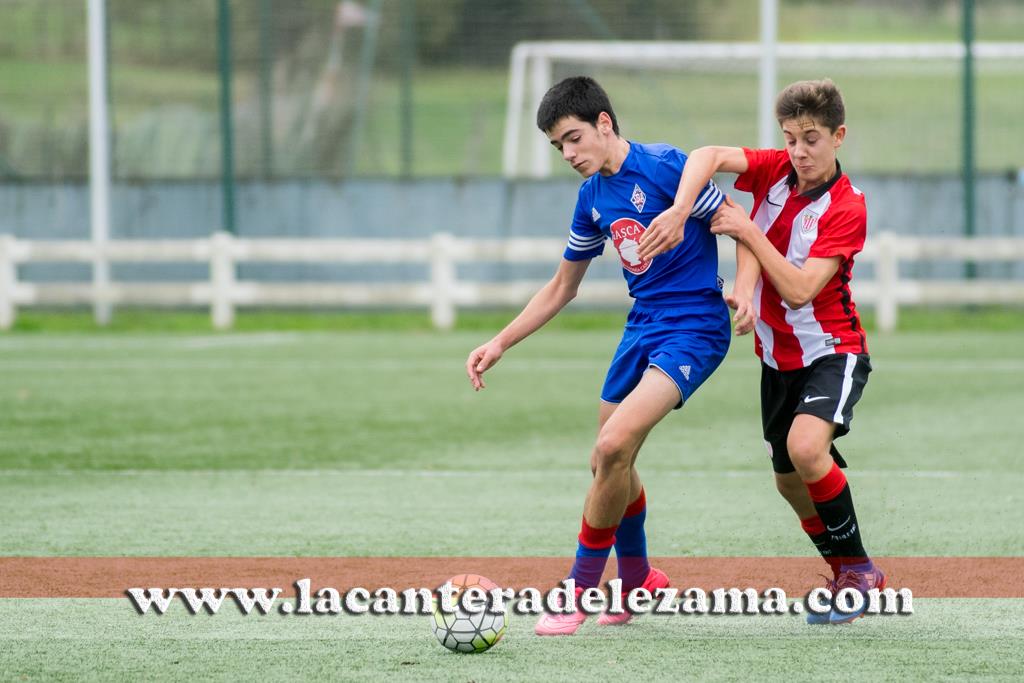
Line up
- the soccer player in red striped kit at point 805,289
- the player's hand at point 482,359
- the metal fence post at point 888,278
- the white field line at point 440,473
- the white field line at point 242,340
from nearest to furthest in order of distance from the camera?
the soccer player in red striped kit at point 805,289 → the player's hand at point 482,359 → the white field line at point 440,473 → the white field line at point 242,340 → the metal fence post at point 888,278

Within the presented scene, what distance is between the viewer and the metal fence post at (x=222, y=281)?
19.3 m

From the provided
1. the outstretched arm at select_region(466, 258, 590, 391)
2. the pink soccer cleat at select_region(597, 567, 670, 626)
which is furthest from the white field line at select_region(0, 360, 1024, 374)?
the outstretched arm at select_region(466, 258, 590, 391)

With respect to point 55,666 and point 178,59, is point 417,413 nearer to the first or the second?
point 55,666

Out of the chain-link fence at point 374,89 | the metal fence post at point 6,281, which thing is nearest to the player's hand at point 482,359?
the metal fence post at point 6,281

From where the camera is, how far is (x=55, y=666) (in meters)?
4.94

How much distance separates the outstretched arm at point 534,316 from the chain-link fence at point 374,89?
603 inches

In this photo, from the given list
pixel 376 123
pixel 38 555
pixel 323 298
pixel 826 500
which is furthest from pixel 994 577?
pixel 376 123

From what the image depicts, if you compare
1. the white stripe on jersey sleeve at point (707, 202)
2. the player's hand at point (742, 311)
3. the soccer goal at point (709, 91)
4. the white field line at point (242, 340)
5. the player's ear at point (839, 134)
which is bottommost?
the white field line at point (242, 340)

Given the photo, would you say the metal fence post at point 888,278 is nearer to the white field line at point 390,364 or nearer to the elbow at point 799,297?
the white field line at point 390,364

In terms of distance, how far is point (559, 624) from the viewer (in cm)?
Result: 543

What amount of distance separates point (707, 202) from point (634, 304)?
1.46 feet

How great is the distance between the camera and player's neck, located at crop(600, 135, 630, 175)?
5.59m

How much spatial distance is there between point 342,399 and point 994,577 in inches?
282

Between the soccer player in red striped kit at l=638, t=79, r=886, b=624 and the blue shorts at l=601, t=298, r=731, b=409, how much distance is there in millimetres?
182
